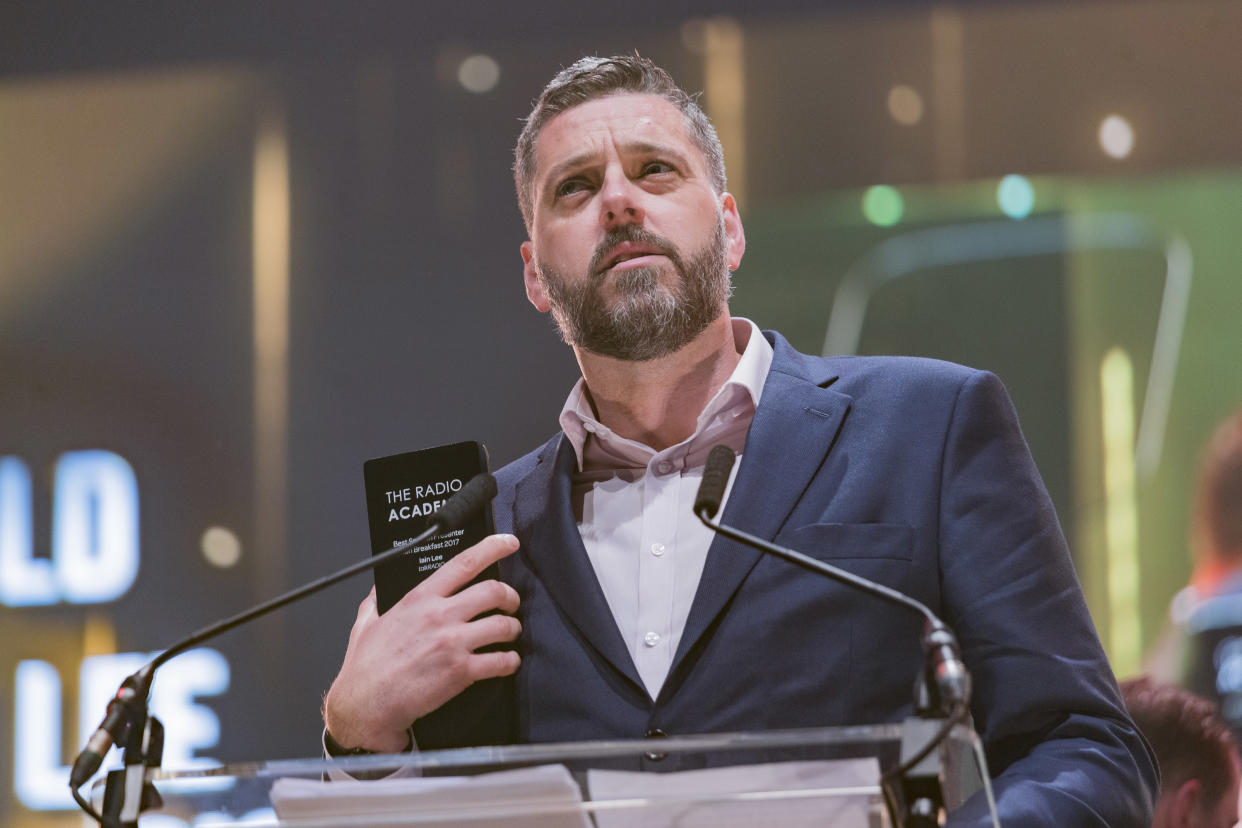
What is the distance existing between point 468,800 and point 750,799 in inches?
8.7

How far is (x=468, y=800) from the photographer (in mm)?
1058

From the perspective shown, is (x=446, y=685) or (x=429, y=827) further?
(x=446, y=685)

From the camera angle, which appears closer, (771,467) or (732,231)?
(771,467)

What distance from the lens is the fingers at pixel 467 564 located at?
1.61m

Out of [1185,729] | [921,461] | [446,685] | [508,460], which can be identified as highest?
[508,460]

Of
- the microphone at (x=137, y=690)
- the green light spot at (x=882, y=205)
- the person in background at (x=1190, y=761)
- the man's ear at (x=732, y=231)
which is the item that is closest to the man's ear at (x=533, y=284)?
the man's ear at (x=732, y=231)

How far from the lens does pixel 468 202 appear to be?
3.06m

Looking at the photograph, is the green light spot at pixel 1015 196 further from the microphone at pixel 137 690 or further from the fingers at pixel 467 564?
the microphone at pixel 137 690

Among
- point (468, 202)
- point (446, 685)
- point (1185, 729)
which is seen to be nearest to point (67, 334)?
point (468, 202)

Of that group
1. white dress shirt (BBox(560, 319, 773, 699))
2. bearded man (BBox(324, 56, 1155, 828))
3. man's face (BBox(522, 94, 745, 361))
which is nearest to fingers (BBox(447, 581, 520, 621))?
bearded man (BBox(324, 56, 1155, 828))

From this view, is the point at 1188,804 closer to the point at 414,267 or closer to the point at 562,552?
the point at 562,552

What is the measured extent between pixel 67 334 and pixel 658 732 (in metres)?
2.22

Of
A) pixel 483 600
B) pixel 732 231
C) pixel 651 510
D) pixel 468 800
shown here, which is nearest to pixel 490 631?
pixel 483 600

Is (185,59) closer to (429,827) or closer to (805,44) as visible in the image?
(805,44)
